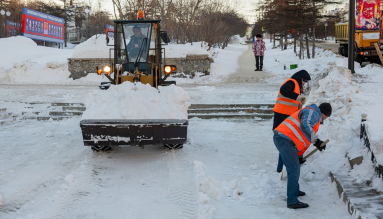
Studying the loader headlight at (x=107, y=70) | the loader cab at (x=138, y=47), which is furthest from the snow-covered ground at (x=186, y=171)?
the loader cab at (x=138, y=47)

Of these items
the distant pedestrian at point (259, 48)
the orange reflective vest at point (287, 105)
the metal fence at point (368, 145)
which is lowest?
the metal fence at point (368, 145)

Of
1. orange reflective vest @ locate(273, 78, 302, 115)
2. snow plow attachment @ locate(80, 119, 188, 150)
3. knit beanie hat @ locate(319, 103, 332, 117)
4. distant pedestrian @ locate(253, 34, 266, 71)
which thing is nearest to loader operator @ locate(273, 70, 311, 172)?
orange reflective vest @ locate(273, 78, 302, 115)

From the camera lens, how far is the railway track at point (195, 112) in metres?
11.3

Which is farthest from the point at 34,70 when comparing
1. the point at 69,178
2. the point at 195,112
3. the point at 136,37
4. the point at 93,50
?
the point at 69,178

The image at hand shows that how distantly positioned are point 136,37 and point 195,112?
11.4ft

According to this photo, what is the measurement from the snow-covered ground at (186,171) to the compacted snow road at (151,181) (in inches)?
0.5

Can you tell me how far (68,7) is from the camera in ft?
179

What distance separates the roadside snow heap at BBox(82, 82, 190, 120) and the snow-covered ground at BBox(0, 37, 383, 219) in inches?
7.6

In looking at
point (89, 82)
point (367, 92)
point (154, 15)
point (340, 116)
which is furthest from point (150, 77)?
point (154, 15)

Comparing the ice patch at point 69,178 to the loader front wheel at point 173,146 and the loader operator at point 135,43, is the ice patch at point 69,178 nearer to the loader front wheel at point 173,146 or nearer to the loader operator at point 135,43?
the loader front wheel at point 173,146

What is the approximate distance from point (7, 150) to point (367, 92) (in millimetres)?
8500

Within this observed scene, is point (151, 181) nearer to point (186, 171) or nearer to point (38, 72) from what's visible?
point (186, 171)

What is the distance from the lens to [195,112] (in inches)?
460

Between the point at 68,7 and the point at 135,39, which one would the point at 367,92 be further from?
the point at 68,7
